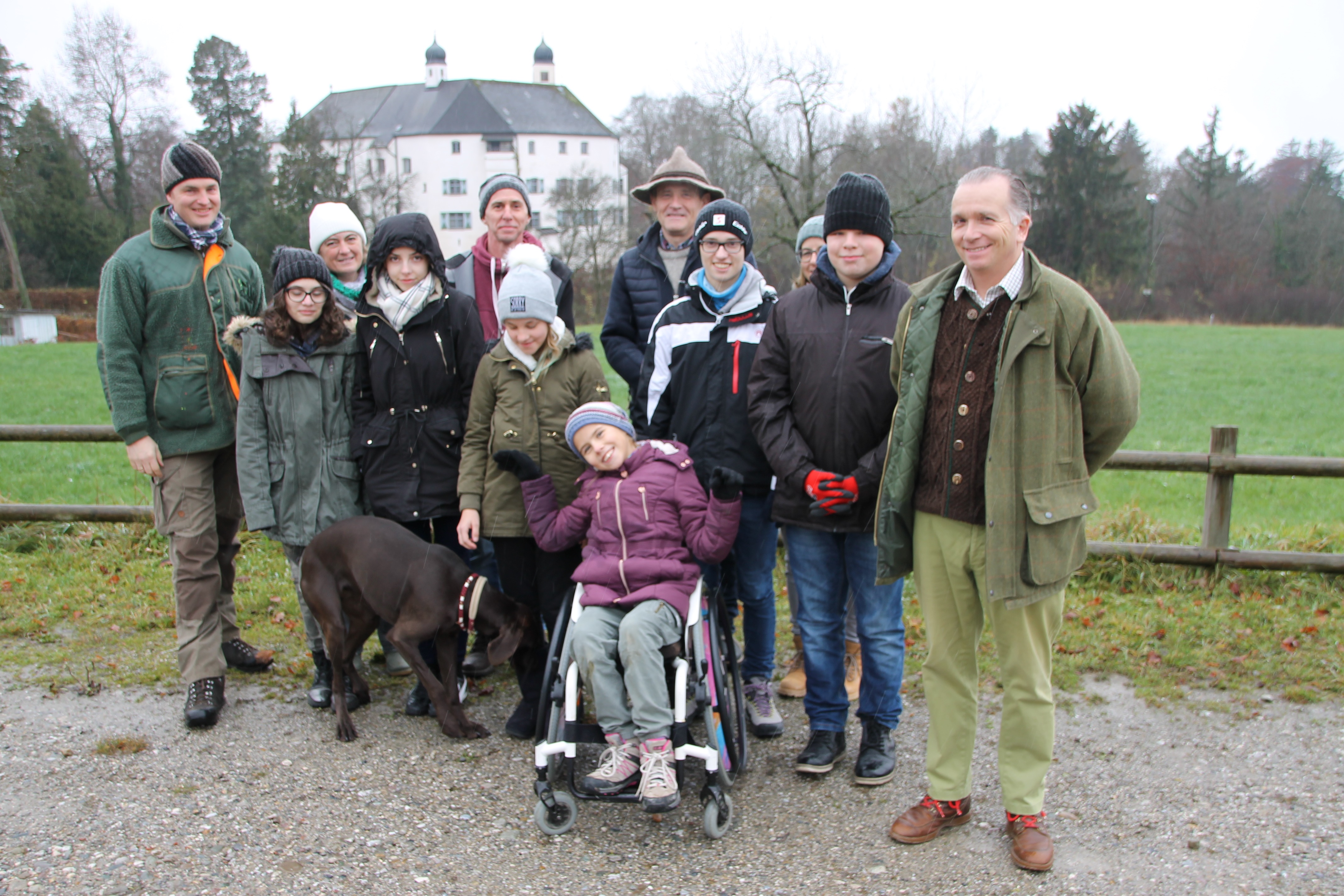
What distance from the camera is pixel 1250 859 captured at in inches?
126

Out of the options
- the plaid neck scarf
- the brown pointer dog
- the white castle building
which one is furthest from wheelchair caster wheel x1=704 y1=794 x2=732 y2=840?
the white castle building

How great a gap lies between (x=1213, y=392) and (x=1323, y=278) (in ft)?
111

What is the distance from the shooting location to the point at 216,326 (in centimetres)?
454

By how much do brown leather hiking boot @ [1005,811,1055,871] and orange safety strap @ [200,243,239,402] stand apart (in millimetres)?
3874

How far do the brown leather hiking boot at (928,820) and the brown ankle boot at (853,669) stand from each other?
114 cm

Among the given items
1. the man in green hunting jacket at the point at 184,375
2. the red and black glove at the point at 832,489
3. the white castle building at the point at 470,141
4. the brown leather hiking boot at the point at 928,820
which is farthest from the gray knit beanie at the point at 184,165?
the white castle building at the point at 470,141

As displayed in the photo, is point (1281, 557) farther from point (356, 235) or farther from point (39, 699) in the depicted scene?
point (39, 699)

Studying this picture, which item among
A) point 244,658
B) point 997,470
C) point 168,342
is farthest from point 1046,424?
point 244,658

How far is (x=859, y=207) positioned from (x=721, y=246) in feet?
2.14

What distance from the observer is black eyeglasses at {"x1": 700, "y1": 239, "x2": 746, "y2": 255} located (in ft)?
12.9

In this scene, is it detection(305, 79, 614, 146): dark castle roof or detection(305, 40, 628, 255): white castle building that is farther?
detection(305, 79, 614, 146): dark castle roof

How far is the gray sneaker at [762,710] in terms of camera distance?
4242 millimetres

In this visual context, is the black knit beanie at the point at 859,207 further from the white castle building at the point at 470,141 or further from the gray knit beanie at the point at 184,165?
the white castle building at the point at 470,141

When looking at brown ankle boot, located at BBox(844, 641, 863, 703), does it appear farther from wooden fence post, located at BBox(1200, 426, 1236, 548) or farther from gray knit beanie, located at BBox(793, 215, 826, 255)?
wooden fence post, located at BBox(1200, 426, 1236, 548)
